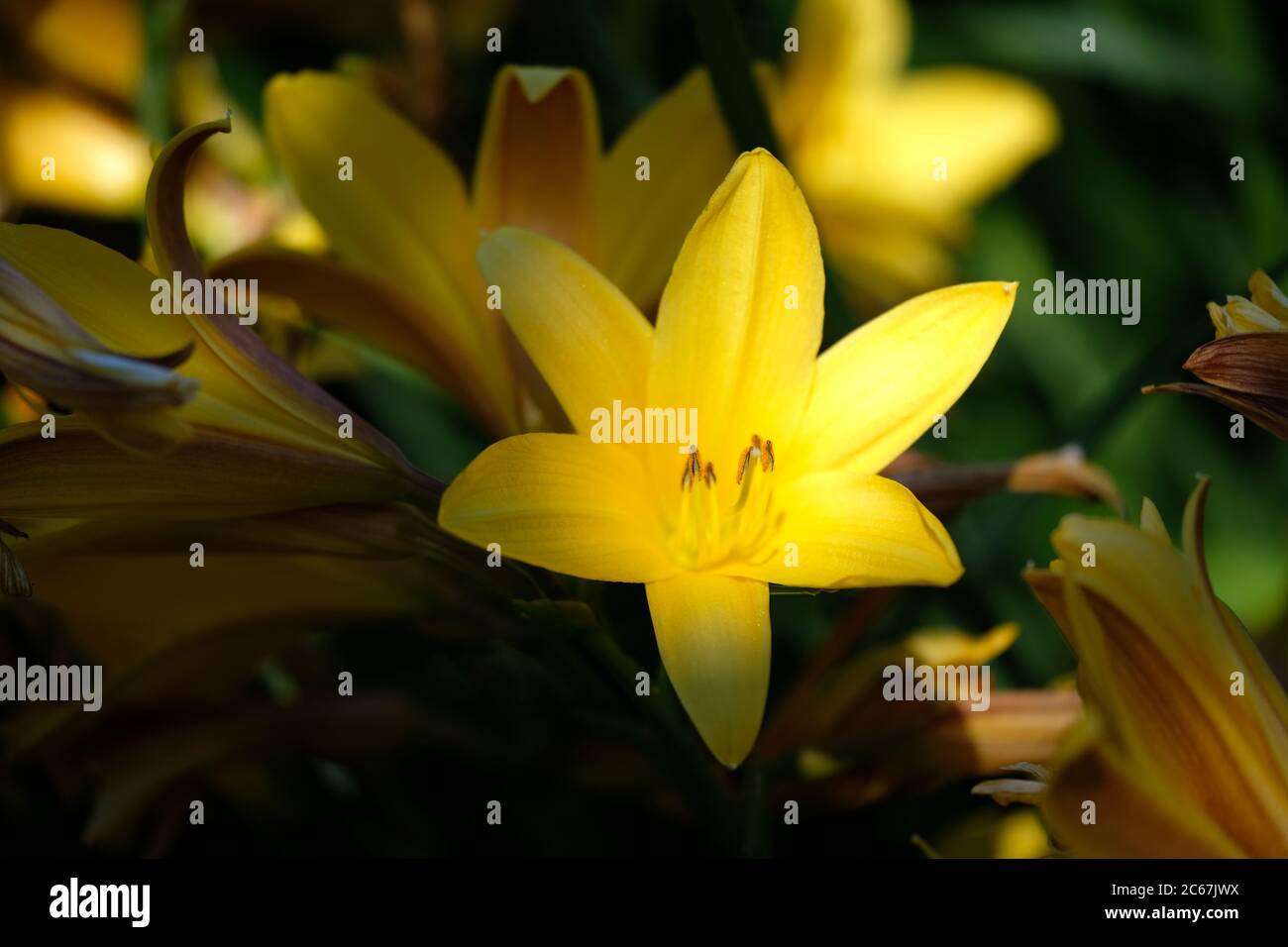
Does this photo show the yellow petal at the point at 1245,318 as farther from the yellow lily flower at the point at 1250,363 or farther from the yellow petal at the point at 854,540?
the yellow petal at the point at 854,540

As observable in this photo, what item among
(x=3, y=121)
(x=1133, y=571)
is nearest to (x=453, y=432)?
(x=3, y=121)

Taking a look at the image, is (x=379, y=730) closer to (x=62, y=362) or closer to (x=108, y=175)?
(x=62, y=362)

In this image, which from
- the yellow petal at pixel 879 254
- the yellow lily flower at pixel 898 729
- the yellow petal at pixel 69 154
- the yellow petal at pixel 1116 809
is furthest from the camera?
the yellow petal at pixel 879 254
